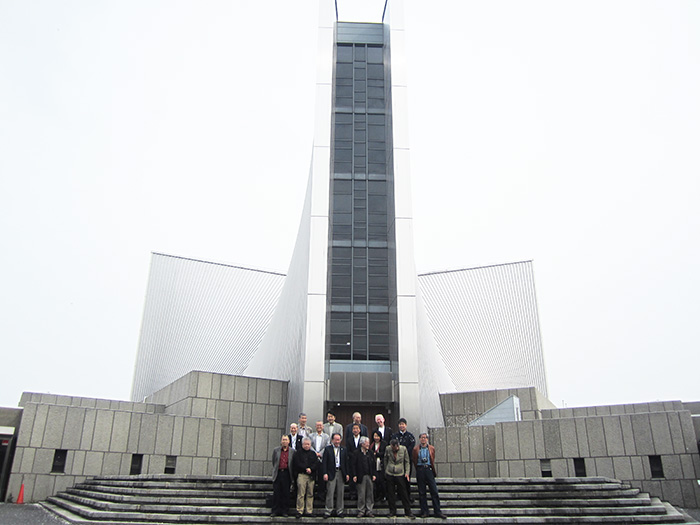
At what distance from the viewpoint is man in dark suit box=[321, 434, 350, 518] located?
31.9 ft

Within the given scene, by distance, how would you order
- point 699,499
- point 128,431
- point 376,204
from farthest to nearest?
1. point 376,204
2. point 128,431
3. point 699,499

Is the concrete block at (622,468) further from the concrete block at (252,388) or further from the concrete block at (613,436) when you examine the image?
the concrete block at (252,388)

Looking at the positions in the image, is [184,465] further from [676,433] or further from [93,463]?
[676,433]

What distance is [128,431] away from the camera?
14.2 m

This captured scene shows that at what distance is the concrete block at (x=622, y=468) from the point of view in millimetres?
12641

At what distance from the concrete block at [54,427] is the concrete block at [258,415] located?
5541 millimetres

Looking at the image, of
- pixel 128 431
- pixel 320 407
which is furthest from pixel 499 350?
pixel 128 431

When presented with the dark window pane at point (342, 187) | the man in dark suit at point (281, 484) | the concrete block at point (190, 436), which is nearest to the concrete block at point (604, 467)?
the man in dark suit at point (281, 484)

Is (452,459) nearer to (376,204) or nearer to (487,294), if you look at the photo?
(376,204)

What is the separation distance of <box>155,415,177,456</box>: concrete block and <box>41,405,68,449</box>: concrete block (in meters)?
2.01

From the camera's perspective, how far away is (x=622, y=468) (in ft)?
41.7

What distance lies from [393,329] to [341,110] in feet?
23.0

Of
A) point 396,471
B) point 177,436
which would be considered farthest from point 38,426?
point 396,471

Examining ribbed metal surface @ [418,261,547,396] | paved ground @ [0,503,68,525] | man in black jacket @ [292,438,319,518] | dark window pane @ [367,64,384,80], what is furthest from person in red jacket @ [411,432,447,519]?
ribbed metal surface @ [418,261,547,396]
